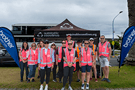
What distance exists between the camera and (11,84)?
473cm

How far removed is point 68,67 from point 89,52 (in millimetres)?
1000

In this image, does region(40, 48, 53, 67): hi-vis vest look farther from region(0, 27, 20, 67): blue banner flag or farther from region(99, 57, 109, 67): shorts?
region(99, 57, 109, 67): shorts

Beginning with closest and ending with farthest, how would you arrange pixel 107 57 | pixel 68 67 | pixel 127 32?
pixel 68 67 → pixel 107 57 → pixel 127 32

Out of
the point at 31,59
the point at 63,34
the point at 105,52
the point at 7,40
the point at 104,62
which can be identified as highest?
the point at 63,34

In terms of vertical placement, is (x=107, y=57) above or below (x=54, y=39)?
below

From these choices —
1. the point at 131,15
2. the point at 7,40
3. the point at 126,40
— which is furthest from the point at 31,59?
the point at 131,15

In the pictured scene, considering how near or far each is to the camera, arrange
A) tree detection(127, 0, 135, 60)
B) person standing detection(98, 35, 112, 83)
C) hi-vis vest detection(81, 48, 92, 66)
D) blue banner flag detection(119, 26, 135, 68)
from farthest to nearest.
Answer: tree detection(127, 0, 135, 60) → blue banner flag detection(119, 26, 135, 68) → person standing detection(98, 35, 112, 83) → hi-vis vest detection(81, 48, 92, 66)

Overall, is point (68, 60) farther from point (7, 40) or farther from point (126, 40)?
point (126, 40)

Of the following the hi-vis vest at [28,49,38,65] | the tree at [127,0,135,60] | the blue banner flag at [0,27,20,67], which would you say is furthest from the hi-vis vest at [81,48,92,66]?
the tree at [127,0,135,60]

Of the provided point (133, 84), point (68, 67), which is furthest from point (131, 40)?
point (68, 67)

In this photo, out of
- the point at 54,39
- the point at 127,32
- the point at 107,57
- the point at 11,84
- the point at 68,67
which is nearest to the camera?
the point at 68,67

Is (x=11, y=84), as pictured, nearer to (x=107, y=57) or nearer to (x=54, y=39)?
(x=107, y=57)

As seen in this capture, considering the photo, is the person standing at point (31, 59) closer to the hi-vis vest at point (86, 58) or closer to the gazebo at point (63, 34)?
the hi-vis vest at point (86, 58)

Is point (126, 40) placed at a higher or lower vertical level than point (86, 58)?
higher
